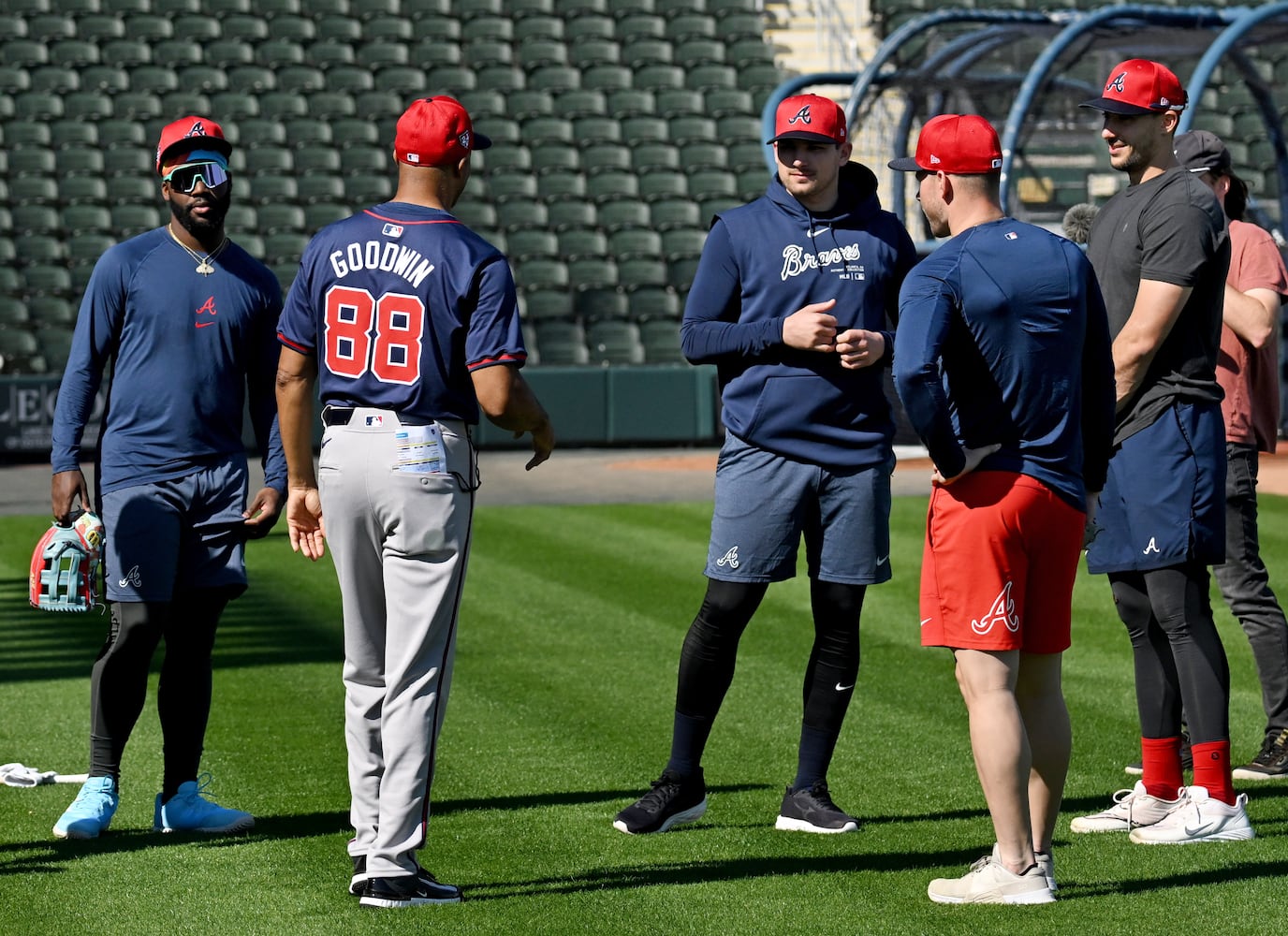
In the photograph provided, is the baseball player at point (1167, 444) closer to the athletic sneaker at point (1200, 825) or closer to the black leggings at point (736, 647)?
the athletic sneaker at point (1200, 825)

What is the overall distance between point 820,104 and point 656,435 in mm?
15470

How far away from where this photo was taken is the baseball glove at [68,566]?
15.9 feet

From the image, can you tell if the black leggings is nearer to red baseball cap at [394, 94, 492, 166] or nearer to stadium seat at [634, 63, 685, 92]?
red baseball cap at [394, 94, 492, 166]

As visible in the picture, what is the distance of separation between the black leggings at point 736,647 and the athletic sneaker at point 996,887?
0.87 metres

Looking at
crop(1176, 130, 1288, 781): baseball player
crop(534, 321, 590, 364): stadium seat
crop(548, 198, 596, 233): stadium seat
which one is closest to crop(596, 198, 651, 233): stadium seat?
crop(548, 198, 596, 233): stadium seat

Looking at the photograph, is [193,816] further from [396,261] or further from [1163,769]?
[1163,769]

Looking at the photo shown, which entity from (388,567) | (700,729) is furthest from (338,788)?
(388,567)

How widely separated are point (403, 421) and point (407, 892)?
113cm

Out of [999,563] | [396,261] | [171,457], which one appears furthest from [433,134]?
[999,563]

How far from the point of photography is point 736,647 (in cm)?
507

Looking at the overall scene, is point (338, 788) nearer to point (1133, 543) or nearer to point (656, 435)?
point (1133, 543)

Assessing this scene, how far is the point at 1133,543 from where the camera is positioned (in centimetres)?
495

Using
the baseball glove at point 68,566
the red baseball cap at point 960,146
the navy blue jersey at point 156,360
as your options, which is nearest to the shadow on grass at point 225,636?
the baseball glove at point 68,566

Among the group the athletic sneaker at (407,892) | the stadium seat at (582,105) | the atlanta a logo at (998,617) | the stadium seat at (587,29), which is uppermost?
the stadium seat at (587,29)
